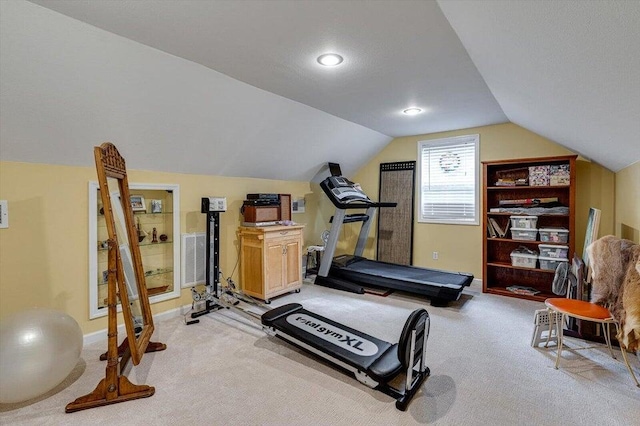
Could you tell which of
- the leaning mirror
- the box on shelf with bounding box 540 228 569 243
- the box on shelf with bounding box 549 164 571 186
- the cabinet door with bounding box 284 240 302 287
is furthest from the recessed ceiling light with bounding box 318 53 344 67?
the box on shelf with bounding box 540 228 569 243

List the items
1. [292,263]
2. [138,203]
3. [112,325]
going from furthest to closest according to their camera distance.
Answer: [292,263] < [138,203] < [112,325]

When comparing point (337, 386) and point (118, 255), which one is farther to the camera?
point (337, 386)

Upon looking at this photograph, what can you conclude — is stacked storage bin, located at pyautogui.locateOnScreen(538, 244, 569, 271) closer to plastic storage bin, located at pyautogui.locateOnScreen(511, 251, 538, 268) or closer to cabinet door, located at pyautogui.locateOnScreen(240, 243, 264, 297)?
plastic storage bin, located at pyautogui.locateOnScreen(511, 251, 538, 268)

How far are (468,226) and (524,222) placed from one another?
2.75 feet

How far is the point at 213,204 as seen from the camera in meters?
3.66

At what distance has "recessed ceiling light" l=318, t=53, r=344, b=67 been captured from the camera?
2.41 metres

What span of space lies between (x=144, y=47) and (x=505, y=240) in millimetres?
4509

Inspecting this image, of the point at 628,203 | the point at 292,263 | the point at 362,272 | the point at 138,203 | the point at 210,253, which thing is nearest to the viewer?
the point at 628,203

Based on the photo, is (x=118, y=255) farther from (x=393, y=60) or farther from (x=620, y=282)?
(x=620, y=282)

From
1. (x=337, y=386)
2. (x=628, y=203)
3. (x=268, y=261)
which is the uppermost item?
(x=628, y=203)

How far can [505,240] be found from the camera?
13.8 ft

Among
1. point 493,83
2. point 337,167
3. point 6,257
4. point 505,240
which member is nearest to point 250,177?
point 337,167

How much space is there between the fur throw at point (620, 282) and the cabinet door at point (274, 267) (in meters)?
3.22


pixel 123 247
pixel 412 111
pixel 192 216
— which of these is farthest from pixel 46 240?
pixel 412 111
